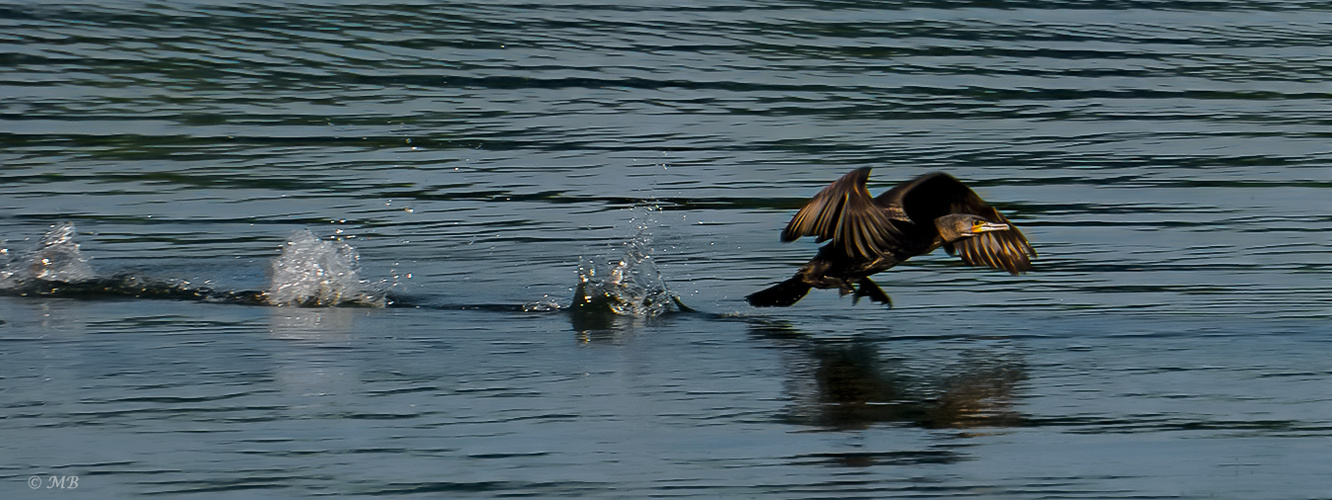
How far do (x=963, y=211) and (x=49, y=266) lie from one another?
3817 mm

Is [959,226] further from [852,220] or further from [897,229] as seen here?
[852,220]

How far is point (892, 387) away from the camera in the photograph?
6988mm

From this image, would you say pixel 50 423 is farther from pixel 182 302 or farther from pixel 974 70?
pixel 974 70

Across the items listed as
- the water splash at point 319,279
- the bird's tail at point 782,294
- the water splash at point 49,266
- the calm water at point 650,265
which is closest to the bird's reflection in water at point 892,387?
the calm water at point 650,265

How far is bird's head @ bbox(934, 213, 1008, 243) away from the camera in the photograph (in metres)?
7.75

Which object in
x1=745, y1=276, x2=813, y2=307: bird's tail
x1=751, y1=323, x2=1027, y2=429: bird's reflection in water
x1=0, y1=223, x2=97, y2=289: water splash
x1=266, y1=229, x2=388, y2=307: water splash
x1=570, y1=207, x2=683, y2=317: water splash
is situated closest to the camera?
x1=751, y1=323, x2=1027, y2=429: bird's reflection in water

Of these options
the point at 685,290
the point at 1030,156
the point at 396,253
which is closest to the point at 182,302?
the point at 396,253

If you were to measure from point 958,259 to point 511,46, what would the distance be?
904 cm

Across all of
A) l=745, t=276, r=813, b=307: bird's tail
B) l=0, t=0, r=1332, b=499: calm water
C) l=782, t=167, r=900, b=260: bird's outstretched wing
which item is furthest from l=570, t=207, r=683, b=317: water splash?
l=782, t=167, r=900, b=260: bird's outstretched wing

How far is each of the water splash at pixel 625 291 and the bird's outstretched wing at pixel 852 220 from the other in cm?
86

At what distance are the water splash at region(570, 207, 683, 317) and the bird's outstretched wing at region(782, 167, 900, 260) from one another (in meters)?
0.86

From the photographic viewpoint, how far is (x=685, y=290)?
8.91 m

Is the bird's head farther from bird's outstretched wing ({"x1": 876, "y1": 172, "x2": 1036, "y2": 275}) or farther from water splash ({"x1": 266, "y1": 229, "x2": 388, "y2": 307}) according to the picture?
water splash ({"x1": 266, "y1": 229, "x2": 388, "y2": 307})

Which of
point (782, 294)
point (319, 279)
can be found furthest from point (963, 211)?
point (319, 279)
